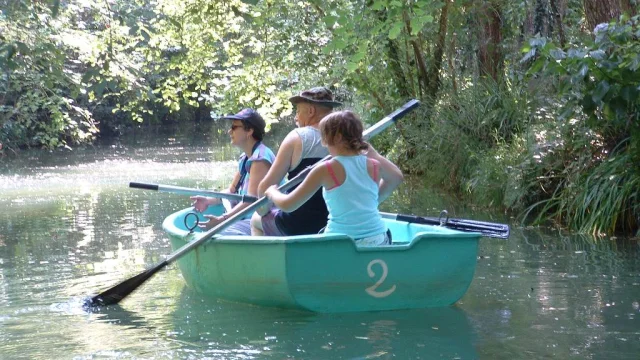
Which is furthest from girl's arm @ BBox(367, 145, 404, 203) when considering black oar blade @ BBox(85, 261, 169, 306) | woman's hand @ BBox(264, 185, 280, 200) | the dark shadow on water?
black oar blade @ BBox(85, 261, 169, 306)

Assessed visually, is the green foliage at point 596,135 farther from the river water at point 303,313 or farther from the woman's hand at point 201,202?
the woman's hand at point 201,202

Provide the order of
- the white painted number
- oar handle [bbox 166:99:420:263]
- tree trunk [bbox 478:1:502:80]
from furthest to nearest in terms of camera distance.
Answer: tree trunk [bbox 478:1:502:80] → oar handle [bbox 166:99:420:263] → the white painted number

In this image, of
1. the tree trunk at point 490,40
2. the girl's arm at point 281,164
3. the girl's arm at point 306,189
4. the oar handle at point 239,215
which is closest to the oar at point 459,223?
the oar handle at point 239,215

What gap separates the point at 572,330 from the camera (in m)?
5.56

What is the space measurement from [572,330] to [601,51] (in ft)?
9.54

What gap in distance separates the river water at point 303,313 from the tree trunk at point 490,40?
4089 millimetres

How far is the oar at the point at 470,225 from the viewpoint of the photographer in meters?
6.23

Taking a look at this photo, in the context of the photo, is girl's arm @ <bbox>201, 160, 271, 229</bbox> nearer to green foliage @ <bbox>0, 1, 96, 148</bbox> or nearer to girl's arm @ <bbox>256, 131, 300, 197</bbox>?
girl's arm @ <bbox>256, 131, 300, 197</bbox>

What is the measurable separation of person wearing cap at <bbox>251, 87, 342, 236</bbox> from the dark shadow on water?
0.56m

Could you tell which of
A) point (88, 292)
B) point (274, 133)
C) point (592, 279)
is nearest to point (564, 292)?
point (592, 279)

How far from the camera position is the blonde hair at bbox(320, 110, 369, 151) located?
18.0 feet

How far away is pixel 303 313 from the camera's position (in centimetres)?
599

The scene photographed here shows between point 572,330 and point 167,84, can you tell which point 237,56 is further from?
point 572,330

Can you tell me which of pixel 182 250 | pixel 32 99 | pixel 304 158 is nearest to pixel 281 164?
pixel 304 158
